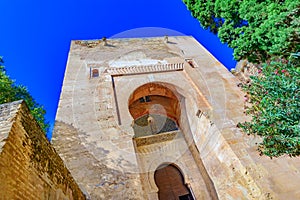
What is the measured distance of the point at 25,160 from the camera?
7.89 ft

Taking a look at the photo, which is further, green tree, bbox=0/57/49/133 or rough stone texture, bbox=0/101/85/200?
green tree, bbox=0/57/49/133

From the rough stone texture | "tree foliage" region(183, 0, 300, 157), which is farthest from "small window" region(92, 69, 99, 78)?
the rough stone texture

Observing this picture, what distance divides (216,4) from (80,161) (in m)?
5.65

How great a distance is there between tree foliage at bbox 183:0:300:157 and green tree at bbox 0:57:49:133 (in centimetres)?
702

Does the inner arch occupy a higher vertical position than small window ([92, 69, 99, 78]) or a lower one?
lower

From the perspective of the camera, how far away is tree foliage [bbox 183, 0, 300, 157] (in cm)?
367

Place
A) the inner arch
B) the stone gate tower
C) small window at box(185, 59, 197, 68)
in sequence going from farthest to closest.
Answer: the inner arch < small window at box(185, 59, 197, 68) < the stone gate tower

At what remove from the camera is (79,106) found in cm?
699

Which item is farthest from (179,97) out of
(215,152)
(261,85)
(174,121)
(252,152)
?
(261,85)

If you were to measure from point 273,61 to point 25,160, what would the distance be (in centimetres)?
469

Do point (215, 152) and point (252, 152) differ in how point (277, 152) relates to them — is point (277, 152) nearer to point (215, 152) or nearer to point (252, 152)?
point (252, 152)

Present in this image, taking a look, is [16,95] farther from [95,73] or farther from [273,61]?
[273,61]

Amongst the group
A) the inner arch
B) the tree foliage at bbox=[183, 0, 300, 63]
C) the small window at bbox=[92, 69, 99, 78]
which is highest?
the small window at bbox=[92, 69, 99, 78]

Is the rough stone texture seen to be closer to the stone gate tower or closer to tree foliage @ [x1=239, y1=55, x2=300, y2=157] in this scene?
the stone gate tower
